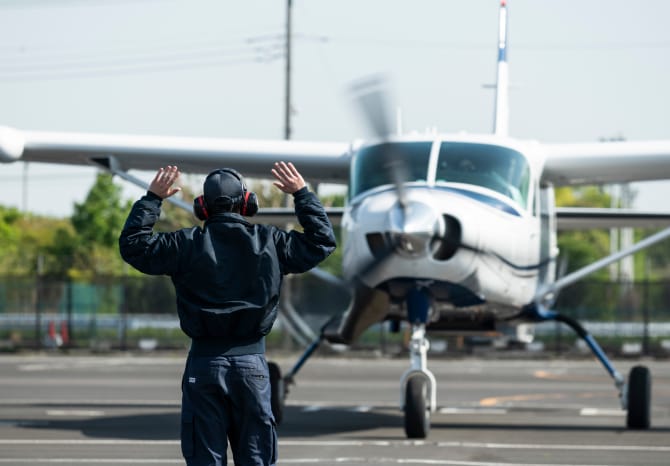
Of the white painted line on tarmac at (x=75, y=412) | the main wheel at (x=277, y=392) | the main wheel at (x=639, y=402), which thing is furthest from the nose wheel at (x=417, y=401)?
the white painted line on tarmac at (x=75, y=412)

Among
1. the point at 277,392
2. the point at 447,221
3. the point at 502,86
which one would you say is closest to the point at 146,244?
the point at 447,221

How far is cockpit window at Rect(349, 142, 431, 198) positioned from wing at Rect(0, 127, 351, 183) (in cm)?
205

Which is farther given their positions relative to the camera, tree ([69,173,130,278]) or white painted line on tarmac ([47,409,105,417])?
tree ([69,173,130,278])

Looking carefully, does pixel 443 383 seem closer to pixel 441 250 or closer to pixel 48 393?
pixel 48 393

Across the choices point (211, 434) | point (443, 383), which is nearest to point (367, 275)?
point (211, 434)

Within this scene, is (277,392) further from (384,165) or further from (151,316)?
(151,316)

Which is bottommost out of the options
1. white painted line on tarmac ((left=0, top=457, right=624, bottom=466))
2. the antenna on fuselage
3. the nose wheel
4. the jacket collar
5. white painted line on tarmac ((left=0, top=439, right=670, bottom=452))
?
white painted line on tarmac ((left=0, top=439, right=670, bottom=452))

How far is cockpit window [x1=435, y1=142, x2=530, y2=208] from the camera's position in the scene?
12406mm

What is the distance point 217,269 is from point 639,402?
8759 millimetres

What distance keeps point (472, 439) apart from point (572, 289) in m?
24.8

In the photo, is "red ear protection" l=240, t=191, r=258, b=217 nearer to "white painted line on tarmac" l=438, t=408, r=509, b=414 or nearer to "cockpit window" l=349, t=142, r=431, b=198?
"cockpit window" l=349, t=142, r=431, b=198

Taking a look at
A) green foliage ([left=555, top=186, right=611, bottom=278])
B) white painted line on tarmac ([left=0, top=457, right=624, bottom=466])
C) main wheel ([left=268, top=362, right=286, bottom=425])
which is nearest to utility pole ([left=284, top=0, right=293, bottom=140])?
main wheel ([left=268, top=362, right=286, bottom=425])

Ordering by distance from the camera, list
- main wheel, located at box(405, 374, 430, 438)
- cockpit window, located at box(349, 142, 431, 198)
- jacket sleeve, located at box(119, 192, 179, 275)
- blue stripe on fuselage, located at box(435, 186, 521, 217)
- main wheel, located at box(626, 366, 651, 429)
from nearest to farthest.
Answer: jacket sleeve, located at box(119, 192, 179, 275), main wheel, located at box(405, 374, 430, 438), blue stripe on fuselage, located at box(435, 186, 521, 217), cockpit window, located at box(349, 142, 431, 198), main wheel, located at box(626, 366, 651, 429)

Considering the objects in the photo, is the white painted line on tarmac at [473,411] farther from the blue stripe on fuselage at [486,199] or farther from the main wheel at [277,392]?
the blue stripe on fuselage at [486,199]
